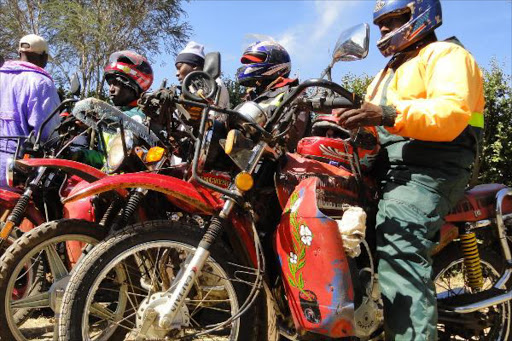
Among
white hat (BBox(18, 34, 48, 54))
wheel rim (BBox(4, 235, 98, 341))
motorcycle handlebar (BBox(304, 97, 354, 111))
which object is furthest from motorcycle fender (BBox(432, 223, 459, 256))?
white hat (BBox(18, 34, 48, 54))

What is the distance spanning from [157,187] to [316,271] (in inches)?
35.0

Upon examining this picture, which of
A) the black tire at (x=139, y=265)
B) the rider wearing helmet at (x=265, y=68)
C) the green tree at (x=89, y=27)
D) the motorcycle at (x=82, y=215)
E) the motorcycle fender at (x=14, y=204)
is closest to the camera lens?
the black tire at (x=139, y=265)

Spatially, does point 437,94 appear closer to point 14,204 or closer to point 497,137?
point 14,204

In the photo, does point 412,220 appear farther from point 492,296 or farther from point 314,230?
point 492,296

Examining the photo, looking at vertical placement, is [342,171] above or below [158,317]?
above

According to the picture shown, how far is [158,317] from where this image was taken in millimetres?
2502

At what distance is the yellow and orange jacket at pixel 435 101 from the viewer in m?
2.71

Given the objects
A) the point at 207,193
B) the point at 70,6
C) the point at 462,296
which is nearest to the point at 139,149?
the point at 207,193

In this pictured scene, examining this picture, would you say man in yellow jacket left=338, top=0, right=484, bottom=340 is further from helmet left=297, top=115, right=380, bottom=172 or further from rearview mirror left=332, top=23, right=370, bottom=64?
rearview mirror left=332, top=23, right=370, bottom=64

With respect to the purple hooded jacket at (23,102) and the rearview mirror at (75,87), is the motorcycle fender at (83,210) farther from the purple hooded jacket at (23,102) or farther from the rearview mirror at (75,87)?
the purple hooded jacket at (23,102)

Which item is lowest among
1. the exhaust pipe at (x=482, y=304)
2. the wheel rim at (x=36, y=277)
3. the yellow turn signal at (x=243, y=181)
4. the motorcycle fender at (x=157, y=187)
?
the wheel rim at (x=36, y=277)

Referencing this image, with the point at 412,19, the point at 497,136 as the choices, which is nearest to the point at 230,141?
the point at 412,19

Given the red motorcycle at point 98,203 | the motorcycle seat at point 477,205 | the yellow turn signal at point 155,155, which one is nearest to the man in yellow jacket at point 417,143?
the motorcycle seat at point 477,205

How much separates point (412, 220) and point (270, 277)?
0.82 m
